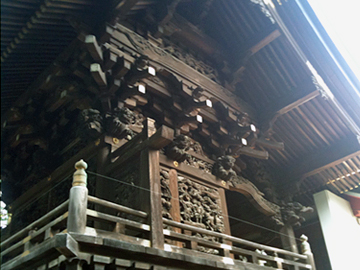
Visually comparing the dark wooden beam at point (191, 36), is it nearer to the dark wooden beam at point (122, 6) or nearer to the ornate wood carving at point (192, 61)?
the ornate wood carving at point (192, 61)

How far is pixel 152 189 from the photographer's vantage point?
3.83 meters

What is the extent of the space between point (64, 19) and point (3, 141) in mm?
2793

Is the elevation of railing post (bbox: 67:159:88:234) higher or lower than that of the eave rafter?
lower

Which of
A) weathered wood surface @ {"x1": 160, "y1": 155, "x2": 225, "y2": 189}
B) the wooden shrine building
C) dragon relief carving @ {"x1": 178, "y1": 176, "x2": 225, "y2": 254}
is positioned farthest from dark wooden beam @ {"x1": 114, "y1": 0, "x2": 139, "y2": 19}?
dragon relief carving @ {"x1": 178, "y1": 176, "x2": 225, "y2": 254}

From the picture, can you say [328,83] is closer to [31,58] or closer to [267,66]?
[267,66]

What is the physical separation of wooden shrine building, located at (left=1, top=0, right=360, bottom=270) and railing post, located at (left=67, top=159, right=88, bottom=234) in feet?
0.04

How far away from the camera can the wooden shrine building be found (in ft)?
12.2

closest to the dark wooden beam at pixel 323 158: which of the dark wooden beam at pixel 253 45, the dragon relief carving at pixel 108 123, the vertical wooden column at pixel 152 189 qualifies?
the dark wooden beam at pixel 253 45

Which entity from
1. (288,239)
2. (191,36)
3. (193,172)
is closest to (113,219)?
(193,172)

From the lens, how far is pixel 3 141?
254 inches

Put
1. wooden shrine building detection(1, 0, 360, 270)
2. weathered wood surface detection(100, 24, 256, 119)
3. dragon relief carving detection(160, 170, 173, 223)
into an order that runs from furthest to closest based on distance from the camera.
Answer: weathered wood surface detection(100, 24, 256, 119), dragon relief carving detection(160, 170, 173, 223), wooden shrine building detection(1, 0, 360, 270)

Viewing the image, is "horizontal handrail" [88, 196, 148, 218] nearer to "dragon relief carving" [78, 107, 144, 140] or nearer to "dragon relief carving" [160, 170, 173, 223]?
"dragon relief carving" [160, 170, 173, 223]

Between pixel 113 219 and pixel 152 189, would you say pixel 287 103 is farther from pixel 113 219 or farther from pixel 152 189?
pixel 113 219

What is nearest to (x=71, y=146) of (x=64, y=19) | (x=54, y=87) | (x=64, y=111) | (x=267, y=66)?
(x=64, y=111)
